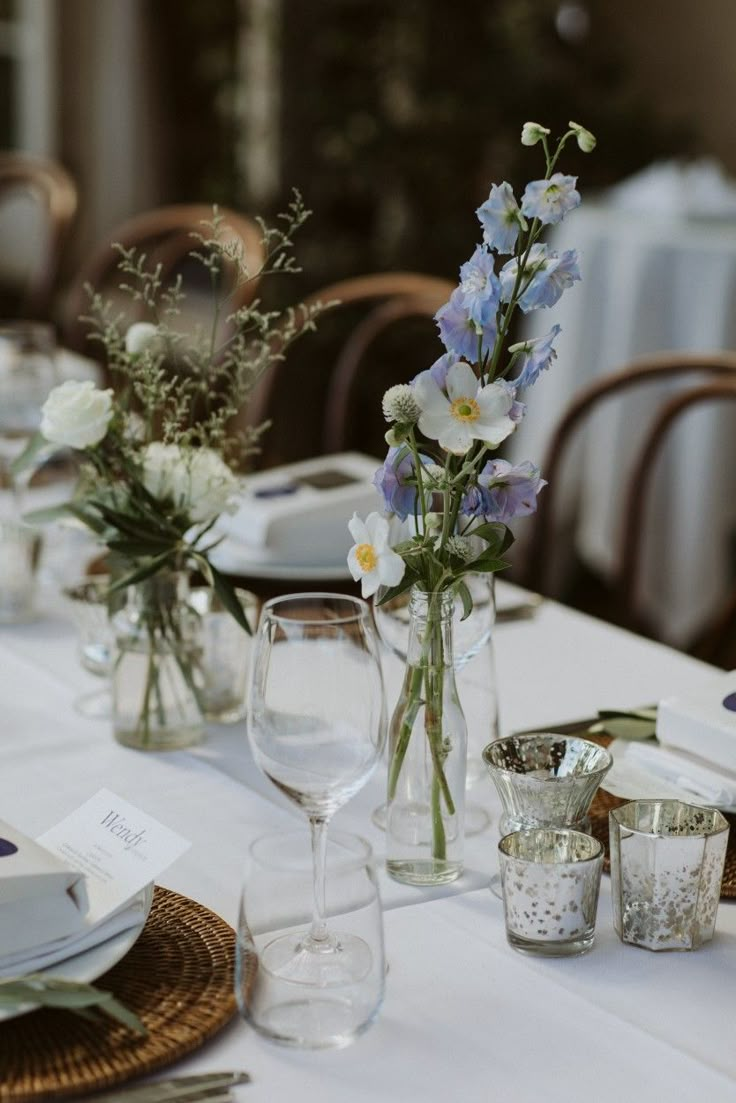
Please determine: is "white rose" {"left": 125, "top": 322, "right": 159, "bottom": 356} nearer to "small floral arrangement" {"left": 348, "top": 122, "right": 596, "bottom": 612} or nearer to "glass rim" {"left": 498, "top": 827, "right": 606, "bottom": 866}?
"small floral arrangement" {"left": 348, "top": 122, "right": 596, "bottom": 612}

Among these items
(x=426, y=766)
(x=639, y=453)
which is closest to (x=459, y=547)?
(x=426, y=766)

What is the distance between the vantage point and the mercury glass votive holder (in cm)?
86

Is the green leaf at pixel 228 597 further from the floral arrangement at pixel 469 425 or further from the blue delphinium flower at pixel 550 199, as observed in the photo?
the blue delphinium flower at pixel 550 199

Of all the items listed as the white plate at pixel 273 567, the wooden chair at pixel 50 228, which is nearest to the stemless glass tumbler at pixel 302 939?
the white plate at pixel 273 567

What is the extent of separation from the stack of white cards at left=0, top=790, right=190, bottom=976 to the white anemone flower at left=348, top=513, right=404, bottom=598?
18 cm

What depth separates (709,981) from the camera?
80 cm

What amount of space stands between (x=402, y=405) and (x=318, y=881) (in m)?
0.26

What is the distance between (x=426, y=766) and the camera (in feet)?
2.99

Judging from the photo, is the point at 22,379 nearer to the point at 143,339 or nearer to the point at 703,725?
the point at 143,339

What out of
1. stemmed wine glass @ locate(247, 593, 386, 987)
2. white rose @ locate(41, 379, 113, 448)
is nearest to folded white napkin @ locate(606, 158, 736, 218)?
white rose @ locate(41, 379, 113, 448)

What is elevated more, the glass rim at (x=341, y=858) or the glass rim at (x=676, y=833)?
the glass rim at (x=341, y=858)

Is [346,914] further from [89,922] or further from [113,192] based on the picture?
[113,192]

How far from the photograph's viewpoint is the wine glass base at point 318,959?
0.74 metres

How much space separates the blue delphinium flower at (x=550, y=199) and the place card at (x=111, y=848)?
38cm
